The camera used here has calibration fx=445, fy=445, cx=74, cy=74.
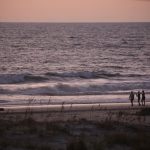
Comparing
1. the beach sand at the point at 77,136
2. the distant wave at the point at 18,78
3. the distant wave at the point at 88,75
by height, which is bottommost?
the distant wave at the point at 88,75

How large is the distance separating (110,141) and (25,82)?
3016cm

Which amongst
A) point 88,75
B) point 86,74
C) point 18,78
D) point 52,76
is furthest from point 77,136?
point 86,74

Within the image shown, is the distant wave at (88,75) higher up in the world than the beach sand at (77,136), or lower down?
lower down

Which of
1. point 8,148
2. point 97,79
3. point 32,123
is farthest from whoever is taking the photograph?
point 97,79

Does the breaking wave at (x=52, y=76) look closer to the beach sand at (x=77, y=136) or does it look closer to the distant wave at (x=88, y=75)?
the distant wave at (x=88, y=75)

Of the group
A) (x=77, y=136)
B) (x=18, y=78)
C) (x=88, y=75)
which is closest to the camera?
(x=77, y=136)

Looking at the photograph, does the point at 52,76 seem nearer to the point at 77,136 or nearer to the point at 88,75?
the point at 88,75

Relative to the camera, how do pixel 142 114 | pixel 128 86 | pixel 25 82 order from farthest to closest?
1. pixel 25 82
2. pixel 128 86
3. pixel 142 114

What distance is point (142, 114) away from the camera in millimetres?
20828

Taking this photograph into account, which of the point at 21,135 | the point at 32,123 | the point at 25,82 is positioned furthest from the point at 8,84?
the point at 21,135

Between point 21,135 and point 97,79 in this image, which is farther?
point 97,79

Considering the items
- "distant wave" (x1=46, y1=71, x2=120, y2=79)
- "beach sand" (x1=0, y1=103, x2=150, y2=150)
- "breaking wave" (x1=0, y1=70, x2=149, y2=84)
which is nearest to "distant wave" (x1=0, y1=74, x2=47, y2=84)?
"breaking wave" (x1=0, y1=70, x2=149, y2=84)

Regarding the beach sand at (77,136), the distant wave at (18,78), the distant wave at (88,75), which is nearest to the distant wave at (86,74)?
the distant wave at (88,75)

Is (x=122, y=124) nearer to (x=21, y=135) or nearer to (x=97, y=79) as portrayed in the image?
(x=21, y=135)
